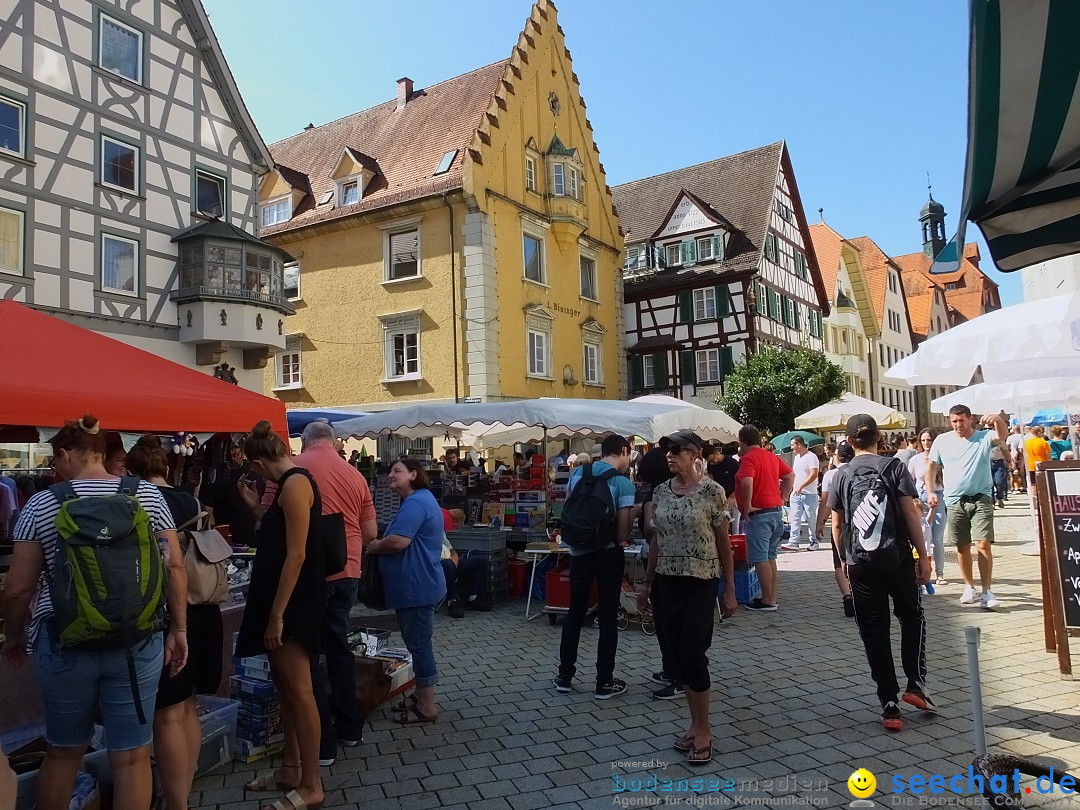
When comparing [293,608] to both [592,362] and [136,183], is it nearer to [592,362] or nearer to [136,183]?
[136,183]

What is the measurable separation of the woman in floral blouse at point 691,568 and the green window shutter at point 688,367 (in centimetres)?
2622

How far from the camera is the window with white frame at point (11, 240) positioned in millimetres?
14227

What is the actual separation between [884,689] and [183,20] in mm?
19824

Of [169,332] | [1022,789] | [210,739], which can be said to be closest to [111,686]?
[210,739]

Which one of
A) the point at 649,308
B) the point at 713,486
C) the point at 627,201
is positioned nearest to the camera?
the point at 713,486

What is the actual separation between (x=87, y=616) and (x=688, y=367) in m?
28.9

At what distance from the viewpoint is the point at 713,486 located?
474cm

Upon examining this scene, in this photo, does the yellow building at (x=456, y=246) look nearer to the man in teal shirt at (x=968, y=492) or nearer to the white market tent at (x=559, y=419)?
the white market tent at (x=559, y=419)

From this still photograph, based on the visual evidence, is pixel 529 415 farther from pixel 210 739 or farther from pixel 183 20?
pixel 183 20

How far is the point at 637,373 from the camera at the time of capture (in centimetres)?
3198

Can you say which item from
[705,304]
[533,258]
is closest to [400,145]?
[533,258]

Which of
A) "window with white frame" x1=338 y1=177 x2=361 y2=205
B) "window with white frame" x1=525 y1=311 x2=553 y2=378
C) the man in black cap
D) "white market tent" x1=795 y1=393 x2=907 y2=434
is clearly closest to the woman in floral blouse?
the man in black cap

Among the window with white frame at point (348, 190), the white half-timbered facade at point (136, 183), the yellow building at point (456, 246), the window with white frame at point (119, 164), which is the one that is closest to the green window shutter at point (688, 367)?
the yellow building at point (456, 246)

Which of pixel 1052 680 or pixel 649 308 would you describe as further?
pixel 649 308
